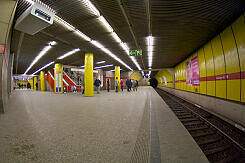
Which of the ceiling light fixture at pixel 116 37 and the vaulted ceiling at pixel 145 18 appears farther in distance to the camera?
the ceiling light fixture at pixel 116 37

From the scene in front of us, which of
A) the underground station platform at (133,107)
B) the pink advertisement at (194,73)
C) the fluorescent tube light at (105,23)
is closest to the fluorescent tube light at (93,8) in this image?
the underground station platform at (133,107)

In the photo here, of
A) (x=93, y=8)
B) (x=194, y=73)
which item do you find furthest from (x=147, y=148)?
(x=194, y=73)

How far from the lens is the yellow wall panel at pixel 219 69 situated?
574cm

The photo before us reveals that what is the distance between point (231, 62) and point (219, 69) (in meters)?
1.00

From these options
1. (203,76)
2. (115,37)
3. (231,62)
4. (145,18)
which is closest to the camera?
(231,62)

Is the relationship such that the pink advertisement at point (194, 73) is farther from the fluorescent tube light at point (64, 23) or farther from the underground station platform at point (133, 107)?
the fluorescent tube light at point (64, 23)

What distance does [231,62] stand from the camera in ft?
16.9

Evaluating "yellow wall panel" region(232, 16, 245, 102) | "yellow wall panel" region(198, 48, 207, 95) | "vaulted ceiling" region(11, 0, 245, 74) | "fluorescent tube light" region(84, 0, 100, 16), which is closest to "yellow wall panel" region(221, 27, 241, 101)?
"yellow wall panel" region(232, 16, 245, 102)

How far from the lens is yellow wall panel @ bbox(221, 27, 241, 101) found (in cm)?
484

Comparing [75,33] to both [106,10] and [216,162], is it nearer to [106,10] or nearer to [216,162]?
[106,10]

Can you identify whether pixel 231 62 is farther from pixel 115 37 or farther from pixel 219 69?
pixel 115 37

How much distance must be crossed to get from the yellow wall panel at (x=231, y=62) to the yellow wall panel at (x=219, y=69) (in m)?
0.33

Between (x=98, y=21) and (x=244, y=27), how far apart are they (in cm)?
628

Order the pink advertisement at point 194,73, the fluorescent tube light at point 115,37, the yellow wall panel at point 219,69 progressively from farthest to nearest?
the pink advertisement at point 194,73
the fluorescent tube light at point 115,37
the yellow wall panel at point 219,69
